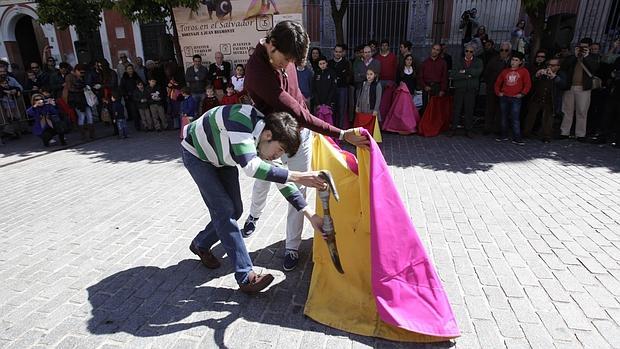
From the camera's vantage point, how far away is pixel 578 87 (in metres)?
7.80

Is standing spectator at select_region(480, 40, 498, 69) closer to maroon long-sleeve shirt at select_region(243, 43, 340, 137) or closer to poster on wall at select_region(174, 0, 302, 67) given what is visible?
A: poster on wall at select_region(174, 0, 302, 67)

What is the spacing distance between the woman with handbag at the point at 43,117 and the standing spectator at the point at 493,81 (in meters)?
9.71

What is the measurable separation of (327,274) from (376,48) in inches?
294

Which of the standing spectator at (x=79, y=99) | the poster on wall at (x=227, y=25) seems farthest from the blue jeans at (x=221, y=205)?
the poster on wall at (x=227, y=25)

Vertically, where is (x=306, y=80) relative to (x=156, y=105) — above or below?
above

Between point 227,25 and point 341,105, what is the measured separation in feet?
14.4

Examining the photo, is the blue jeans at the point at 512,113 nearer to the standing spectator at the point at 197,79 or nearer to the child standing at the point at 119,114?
the standing spectator at the point at 197,79

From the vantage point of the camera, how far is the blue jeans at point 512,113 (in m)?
7.86

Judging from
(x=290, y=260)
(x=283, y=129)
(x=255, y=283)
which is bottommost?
(x=290, y=260)

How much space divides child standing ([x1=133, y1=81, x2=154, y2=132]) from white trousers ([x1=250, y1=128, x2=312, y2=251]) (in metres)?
7.80

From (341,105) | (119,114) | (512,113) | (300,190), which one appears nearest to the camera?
(300,190)

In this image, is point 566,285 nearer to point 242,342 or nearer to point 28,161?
point 242,342

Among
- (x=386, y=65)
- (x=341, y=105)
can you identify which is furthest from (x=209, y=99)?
(x=386, y=65)

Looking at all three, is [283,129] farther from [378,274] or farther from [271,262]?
[271,262]
